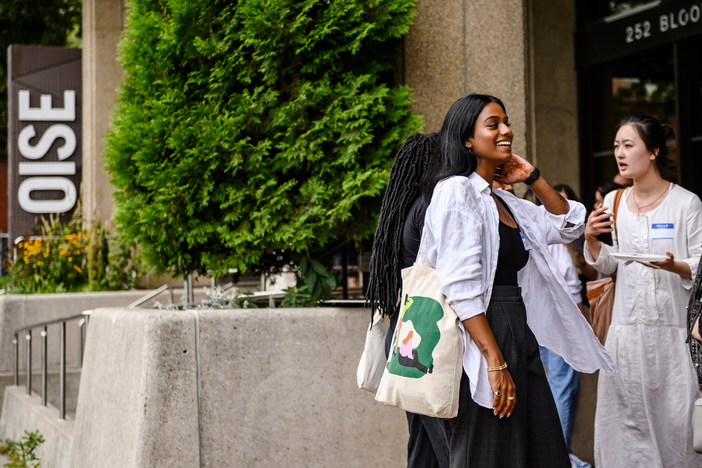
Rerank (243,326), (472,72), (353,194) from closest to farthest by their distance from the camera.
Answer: (243,326)
(353,194)
(472,72)

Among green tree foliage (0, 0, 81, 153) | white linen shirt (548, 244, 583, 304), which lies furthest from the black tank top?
green tree foliage (0, 0, 81, 153)

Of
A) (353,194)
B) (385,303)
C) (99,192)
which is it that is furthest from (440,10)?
(99,192)

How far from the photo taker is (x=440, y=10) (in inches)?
195

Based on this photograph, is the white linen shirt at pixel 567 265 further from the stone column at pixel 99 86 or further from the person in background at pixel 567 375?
the stone column at pixel 99 86

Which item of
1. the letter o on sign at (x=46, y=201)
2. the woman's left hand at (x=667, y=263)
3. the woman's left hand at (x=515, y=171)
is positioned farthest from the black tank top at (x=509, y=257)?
the letter o on sign at (x=46, y=201)

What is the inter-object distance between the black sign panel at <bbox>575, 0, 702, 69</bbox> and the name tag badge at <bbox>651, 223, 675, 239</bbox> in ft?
17.5

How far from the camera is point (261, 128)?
4660 mm

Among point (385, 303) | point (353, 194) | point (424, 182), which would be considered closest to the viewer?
point (424, 182)

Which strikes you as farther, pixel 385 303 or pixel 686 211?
pixel 686 211

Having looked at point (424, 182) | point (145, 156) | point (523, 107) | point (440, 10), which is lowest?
point (424, 182)

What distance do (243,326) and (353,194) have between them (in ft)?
3.49

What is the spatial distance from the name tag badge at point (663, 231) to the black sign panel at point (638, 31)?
534 centimetres

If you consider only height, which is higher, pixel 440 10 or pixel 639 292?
pixel 440 10

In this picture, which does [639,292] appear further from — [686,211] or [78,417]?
[78,417]
